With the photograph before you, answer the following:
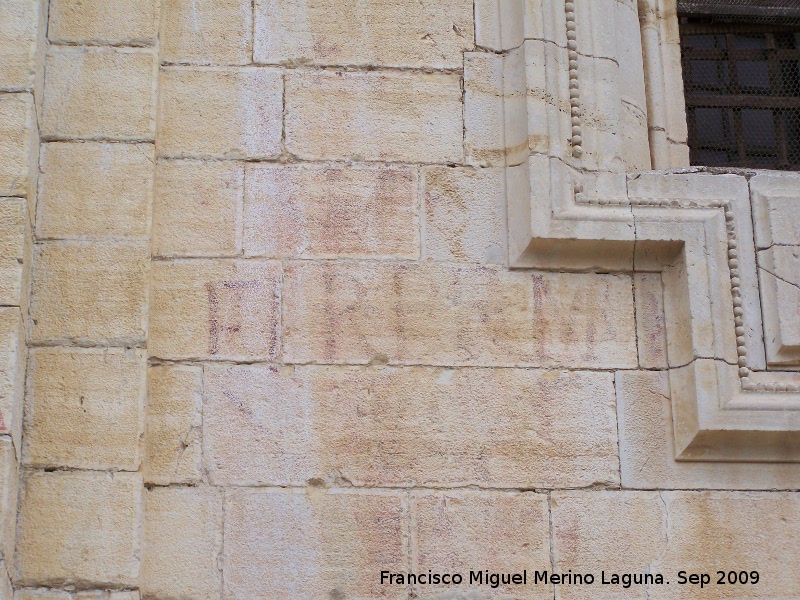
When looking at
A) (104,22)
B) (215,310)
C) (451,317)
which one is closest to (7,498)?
(215,310)

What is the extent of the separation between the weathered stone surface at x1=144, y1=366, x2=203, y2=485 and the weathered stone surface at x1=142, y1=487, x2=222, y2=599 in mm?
60

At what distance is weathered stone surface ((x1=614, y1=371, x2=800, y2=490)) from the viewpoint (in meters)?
3.91

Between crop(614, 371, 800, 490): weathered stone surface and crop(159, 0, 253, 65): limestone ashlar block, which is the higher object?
crop(159, 0, 253, 65): limestone ashlar block

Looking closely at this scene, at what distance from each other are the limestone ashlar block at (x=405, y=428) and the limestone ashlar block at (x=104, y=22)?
4.20ft

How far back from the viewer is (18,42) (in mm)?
3977

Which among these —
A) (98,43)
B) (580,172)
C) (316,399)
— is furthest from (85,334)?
(580,172)

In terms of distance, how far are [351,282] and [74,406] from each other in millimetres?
1019

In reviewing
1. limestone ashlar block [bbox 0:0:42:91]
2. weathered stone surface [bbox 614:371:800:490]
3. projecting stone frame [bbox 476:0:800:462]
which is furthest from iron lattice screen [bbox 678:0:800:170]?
limestone ashlar block [bbox 0:0:42:91]

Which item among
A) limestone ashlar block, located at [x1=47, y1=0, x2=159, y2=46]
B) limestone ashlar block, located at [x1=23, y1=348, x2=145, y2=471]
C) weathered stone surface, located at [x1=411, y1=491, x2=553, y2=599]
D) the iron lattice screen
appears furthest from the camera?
the iron lattice screen

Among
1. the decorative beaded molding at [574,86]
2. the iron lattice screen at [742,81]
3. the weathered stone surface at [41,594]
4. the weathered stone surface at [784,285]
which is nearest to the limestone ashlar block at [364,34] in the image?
the decorative beaded molding at [574,86]

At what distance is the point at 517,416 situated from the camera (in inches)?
155

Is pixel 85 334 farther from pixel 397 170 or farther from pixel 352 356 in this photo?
pixel 397 170

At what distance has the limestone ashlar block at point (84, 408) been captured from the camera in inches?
144

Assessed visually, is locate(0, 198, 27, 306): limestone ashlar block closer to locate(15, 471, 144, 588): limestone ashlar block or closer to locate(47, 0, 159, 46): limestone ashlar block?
locate(15, 471, 144, 588): limestone ashlar block
